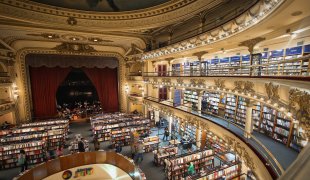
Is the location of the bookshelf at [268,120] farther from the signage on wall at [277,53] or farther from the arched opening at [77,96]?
the arched opening at [77,96]

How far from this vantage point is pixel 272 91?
4.07 metres

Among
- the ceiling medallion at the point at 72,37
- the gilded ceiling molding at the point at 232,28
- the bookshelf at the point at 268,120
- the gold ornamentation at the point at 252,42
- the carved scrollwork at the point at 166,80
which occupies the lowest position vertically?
the bookshelf at the point at 268,120

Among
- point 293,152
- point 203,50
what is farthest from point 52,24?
point 293,152

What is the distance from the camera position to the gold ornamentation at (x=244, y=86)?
16.9 feet

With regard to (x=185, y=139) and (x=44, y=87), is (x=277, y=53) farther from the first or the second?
(x=44, y=87)

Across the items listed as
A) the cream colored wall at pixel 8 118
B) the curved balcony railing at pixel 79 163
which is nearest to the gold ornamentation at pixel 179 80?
the curved balcony railing at pixel 79 163

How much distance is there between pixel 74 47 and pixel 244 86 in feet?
41.3

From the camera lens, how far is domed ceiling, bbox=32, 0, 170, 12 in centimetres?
820

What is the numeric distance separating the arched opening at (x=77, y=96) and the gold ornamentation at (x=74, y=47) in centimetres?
218

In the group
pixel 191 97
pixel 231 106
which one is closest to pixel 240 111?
pixel 231 106

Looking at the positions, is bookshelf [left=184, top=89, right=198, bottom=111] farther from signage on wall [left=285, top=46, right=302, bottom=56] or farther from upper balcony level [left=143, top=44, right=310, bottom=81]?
signage on wall [left=285, top=46, right=302, bottom=56]

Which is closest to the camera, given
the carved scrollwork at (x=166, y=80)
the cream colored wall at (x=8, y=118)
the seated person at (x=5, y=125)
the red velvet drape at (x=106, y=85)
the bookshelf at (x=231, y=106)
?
the bookshelf at (x=231, y=106)

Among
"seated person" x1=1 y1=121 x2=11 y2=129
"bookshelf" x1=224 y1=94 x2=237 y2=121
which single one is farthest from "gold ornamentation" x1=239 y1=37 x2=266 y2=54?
"seated person" x1=1 y1=121 x2=11 y2=129

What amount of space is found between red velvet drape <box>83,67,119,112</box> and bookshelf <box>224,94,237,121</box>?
34.2 ft
